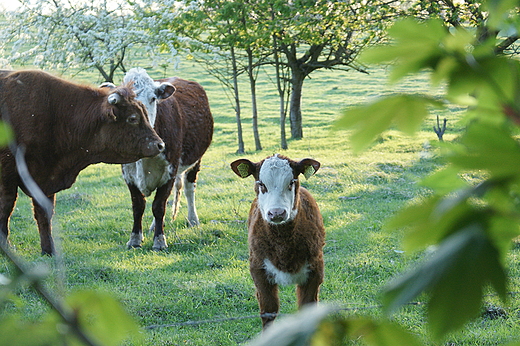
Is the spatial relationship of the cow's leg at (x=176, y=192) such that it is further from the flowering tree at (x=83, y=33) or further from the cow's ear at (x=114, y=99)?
the flowering tree at (x=83, y=33)

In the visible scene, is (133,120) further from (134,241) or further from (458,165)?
(458,165)

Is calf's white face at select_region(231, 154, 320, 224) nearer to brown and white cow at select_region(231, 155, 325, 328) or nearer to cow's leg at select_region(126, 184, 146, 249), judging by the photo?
brown and white cow at select_region(231, 155, 325, 328)

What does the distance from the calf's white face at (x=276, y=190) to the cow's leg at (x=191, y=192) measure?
4026mm

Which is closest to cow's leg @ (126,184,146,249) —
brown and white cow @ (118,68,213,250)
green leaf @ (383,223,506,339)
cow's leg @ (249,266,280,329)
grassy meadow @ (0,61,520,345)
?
brown and white cow @ (118,68,213,250)

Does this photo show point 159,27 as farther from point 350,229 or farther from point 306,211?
point 306,211

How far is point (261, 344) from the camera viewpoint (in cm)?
41

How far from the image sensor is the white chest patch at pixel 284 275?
168 inches

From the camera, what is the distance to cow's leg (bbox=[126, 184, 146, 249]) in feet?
Answer: 23.8

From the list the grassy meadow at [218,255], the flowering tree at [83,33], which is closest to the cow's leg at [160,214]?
the grassy meadow at [218,255]

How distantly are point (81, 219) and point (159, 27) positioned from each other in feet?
33.6

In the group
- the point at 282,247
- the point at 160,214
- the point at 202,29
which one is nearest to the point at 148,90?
the point at 160,214

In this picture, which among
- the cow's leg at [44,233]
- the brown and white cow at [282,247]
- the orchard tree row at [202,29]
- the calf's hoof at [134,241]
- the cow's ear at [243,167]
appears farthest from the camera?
the orchard tree row at [202,29]

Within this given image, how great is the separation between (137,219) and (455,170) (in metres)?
7.03

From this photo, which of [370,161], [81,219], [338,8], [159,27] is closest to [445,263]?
[81,219]
